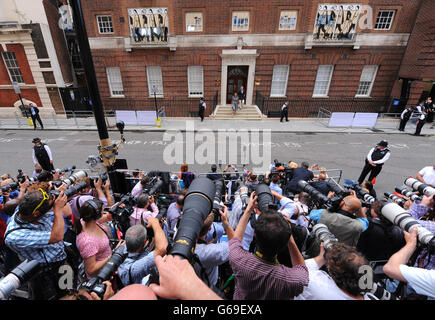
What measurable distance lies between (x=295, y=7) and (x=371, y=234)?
17163 mm

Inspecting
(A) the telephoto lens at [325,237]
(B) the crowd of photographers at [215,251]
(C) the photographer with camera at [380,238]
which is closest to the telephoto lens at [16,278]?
(B) the crowd of photographers at [215,251]

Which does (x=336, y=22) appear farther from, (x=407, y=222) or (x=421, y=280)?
(x=421, y=280)

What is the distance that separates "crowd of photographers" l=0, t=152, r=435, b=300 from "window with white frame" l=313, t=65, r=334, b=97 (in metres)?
15.5

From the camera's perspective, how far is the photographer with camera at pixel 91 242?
2406 millimetres

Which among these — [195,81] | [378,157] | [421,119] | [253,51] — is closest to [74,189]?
[378,157]

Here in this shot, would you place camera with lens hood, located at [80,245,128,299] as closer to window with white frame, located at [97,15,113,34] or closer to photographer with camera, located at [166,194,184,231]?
photographer with camera, located at [166,194,184,231]

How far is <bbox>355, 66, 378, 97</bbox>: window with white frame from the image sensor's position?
645 inches

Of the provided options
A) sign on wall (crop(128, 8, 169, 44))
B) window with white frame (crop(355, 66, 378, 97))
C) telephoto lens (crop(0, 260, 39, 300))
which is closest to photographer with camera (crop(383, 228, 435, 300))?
telephoto lens (crop(0, 260, 39, 300))

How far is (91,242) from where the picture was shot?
243 cm

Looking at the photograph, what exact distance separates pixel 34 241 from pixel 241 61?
16.9 m
